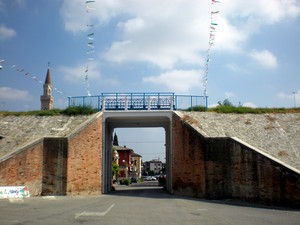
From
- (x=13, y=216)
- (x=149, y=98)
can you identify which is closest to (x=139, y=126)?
(x=149, y=98)

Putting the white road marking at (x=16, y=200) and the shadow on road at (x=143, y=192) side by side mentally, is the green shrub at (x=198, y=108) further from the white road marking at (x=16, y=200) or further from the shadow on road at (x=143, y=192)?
the white road marking at (x=16, y=200)

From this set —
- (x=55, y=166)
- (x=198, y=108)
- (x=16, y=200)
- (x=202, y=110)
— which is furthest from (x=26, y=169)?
(x=202, y=110)

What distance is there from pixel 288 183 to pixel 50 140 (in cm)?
1398

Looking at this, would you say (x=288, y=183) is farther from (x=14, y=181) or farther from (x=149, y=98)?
(x=14, y=181)

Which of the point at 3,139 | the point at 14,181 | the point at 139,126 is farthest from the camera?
the point at 139,126

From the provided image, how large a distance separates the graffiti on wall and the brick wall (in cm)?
21

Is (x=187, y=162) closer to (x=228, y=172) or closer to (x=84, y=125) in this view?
(x=228, y=172)

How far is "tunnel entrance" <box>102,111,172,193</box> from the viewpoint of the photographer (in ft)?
70.6

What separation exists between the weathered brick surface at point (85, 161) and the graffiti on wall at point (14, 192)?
8.43 feet

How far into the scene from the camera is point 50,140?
17.7 metres

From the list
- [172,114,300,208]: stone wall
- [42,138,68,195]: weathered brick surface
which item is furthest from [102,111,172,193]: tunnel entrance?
[42,138,68,195]: weathered brick surface

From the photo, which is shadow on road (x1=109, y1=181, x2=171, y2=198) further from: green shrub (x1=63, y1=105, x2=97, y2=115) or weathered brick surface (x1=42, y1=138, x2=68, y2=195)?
green shrub (x1=63, y1=105, x2=97, y2=115)

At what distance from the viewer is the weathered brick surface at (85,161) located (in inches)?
709

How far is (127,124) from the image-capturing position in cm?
2573
